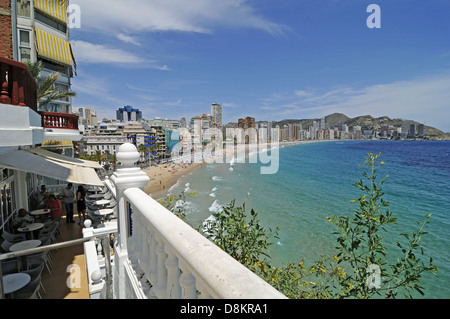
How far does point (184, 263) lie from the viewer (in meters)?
1.38

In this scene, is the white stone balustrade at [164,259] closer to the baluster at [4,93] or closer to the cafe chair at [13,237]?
the baluster at [4,93]

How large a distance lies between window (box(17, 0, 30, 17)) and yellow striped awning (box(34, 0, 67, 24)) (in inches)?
32.5

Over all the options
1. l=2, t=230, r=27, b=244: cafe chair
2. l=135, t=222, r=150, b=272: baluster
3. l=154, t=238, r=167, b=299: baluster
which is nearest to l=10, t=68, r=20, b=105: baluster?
l=135, t=222, r=150, b=272: baluster

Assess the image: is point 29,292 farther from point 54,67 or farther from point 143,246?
point 54,67

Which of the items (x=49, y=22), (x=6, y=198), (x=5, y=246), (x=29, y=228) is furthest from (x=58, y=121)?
(x=49, y=22)

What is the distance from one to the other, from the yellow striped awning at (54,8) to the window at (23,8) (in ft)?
2.71

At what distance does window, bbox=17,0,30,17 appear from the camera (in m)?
13.2

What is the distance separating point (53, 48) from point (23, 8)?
273 centimetres

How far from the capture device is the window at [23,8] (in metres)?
13.2

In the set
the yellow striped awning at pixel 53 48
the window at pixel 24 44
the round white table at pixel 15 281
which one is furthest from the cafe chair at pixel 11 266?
the yellow striped awning at pixel 53 48

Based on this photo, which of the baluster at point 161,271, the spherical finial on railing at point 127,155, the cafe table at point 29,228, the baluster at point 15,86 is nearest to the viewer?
the baluster at point 161,271

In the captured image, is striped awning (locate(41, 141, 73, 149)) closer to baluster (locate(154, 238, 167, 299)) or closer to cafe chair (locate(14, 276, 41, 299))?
cafe chair (locate(14, 276, 41, 299))

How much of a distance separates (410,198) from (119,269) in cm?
3970
